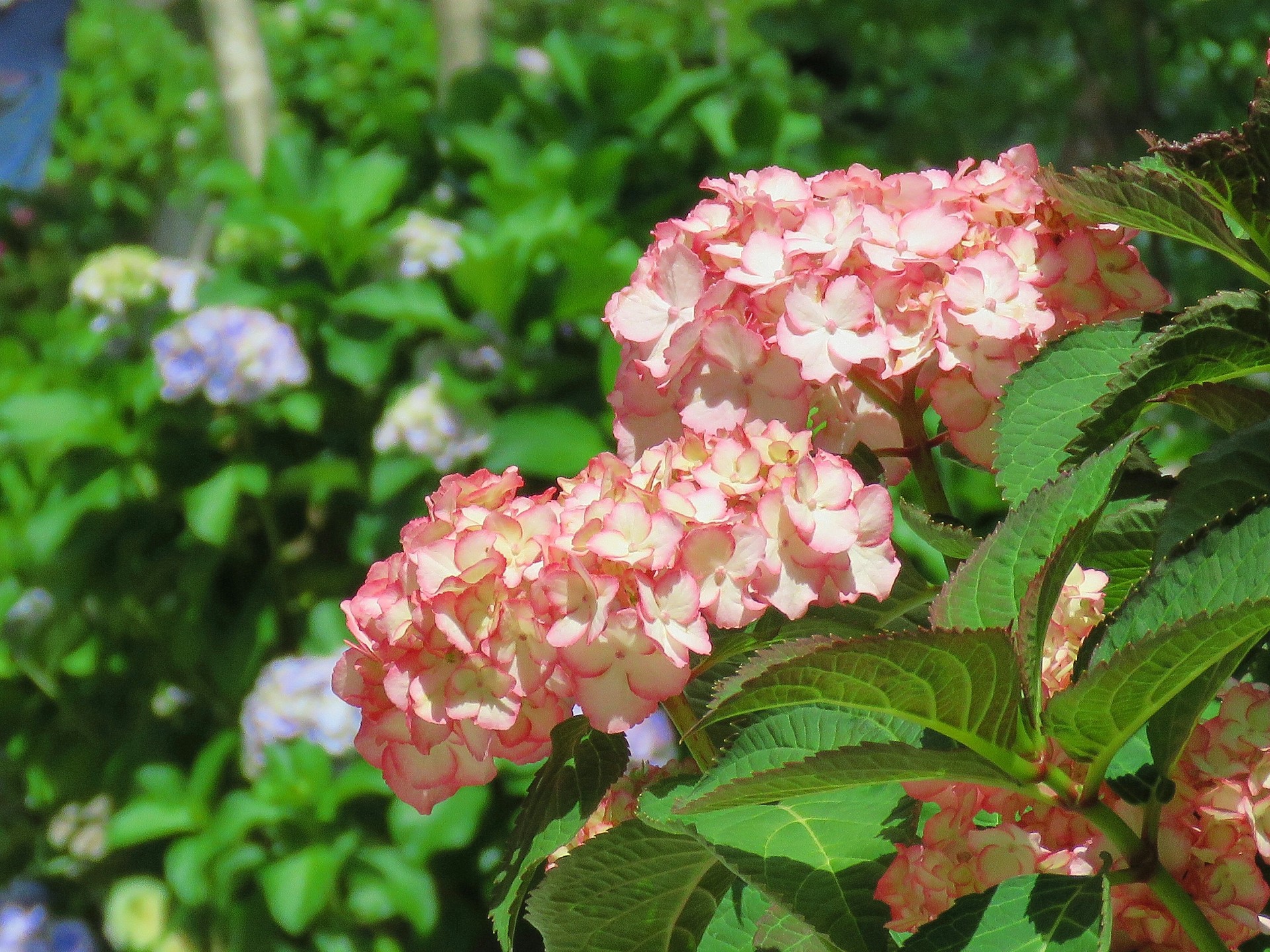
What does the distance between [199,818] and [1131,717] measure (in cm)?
220

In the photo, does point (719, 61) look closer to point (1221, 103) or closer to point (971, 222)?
point (1221, 103)

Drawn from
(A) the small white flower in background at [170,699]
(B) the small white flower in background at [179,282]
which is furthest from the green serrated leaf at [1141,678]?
(A) the small white flower in background at [170,699]

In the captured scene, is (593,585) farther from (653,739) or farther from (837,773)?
(653,739)

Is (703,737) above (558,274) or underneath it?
above

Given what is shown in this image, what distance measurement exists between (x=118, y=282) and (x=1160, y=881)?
2.59m

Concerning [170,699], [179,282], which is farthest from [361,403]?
[170,699]

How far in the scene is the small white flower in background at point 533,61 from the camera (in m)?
4.16

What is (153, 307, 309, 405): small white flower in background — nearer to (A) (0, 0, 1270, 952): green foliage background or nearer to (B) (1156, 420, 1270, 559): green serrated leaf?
(A) (0, 0, 1270, 952): green foliage background

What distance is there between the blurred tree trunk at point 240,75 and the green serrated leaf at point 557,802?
10.1 ft

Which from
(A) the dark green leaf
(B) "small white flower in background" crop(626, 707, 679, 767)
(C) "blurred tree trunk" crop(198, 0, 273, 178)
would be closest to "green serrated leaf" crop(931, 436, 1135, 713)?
(B) "small white flower in background" crop(626, 707, 679, 767)

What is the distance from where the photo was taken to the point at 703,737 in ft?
2.29

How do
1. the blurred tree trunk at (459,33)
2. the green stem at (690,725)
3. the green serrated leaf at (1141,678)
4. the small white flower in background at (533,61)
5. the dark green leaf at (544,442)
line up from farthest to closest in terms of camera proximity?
the small white flower in background at (533,61), the blurred tree trunk at (459,33), the dark green leaf at (544,442), the green stem at (690,725), the green serrated leaf at (1141,678)

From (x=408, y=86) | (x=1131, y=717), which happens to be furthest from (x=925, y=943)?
(x=408, y=86)

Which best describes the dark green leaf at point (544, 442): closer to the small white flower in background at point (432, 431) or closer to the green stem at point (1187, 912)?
the small white flower in background at point (432, 431)
